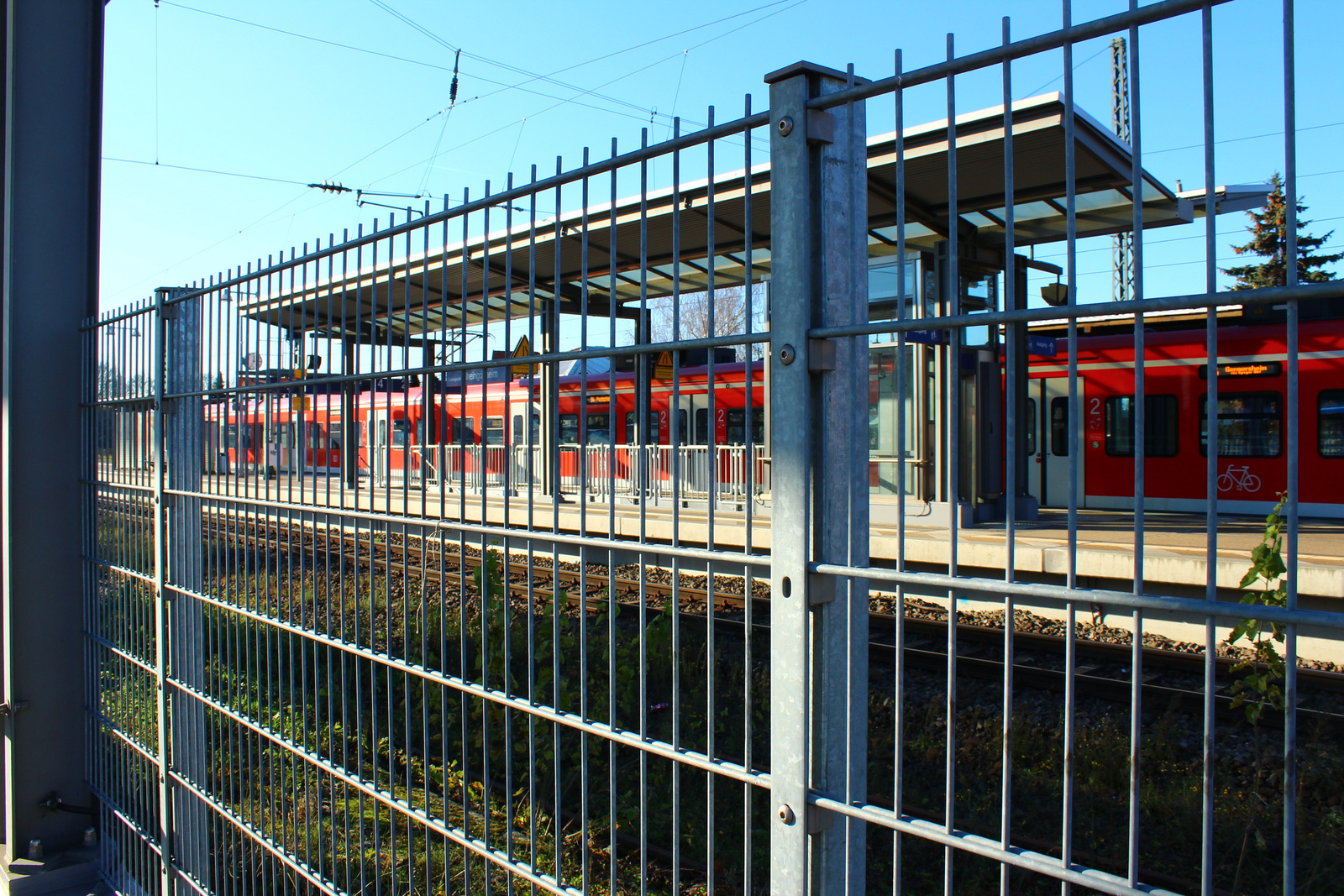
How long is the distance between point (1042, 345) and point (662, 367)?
5.89 metres

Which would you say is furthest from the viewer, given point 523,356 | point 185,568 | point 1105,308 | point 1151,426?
point 1151,426

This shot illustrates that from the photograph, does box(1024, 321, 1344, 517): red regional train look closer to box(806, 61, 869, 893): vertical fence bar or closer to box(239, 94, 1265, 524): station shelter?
box(239, 94, 1265, 524): station shelter

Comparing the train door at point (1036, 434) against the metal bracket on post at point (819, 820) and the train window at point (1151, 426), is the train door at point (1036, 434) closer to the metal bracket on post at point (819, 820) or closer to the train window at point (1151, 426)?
the train window at point (1151, 426)

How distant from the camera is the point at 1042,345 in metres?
13.1

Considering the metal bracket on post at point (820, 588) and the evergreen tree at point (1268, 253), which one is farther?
the evergreen tree at point (1268, 253)

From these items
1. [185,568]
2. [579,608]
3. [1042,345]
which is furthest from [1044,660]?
[185,568]

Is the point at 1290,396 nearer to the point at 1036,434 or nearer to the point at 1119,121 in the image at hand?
the point at 1036,434

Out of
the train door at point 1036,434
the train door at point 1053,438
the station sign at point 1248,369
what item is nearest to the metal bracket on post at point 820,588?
the station sign at point 1248,369

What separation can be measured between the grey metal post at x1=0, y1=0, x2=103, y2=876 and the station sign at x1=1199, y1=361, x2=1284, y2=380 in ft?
43.8

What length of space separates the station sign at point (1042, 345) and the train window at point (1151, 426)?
138cm

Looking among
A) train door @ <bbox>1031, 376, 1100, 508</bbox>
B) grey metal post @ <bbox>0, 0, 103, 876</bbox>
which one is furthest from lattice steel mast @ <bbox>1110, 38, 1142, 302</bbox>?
grey metal post @ <bbox>0, 0, 103, 876</bbox>

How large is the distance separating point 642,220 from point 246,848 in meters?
3.30

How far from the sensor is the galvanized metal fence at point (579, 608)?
62.6 inches

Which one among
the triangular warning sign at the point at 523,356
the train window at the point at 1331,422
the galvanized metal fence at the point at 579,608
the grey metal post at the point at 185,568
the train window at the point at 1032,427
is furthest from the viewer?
the train window at the point at 1032,427
